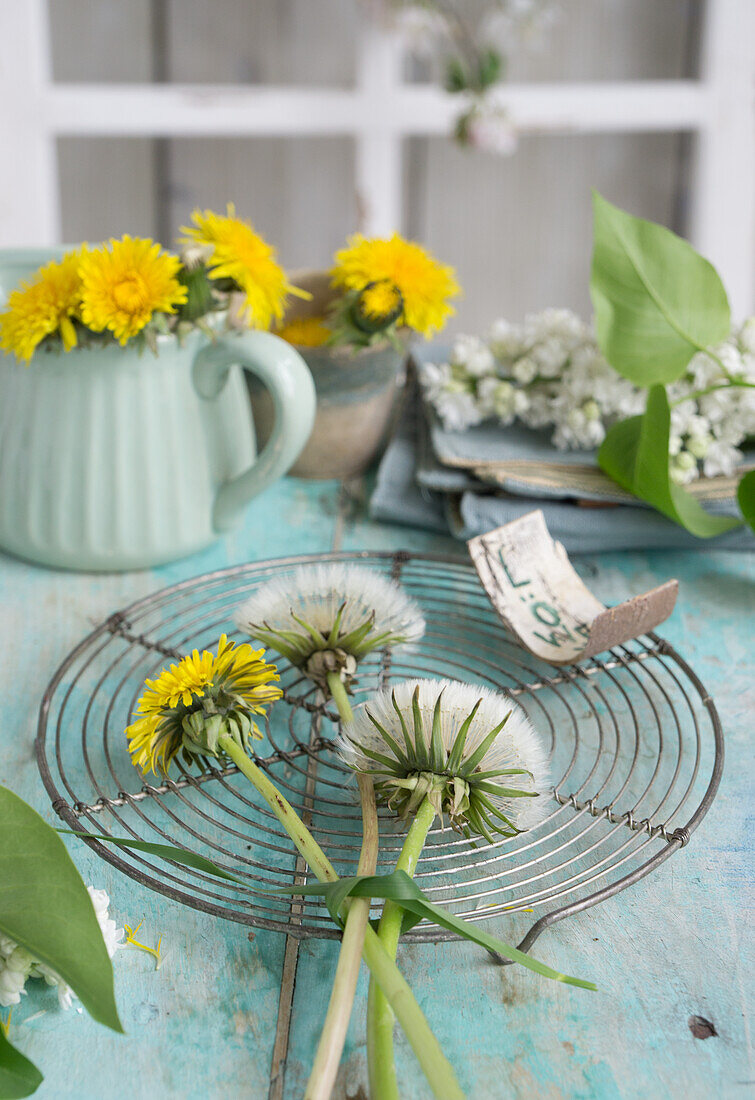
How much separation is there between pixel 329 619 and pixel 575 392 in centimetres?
31

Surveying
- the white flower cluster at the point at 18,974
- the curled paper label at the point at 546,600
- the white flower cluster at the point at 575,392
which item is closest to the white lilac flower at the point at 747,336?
the white flower cluster at the point at 575,392

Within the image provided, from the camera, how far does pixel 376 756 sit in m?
0.36

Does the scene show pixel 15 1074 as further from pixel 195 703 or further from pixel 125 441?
pixel 125 441

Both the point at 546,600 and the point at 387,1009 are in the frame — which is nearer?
the point at 387,1009

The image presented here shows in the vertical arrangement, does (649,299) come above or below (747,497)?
above

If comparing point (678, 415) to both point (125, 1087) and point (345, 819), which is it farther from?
point (125, 1087)

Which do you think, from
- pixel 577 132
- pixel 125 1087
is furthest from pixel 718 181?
pixel 125 1087

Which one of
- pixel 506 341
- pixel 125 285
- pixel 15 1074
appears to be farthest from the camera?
pixel 506 341

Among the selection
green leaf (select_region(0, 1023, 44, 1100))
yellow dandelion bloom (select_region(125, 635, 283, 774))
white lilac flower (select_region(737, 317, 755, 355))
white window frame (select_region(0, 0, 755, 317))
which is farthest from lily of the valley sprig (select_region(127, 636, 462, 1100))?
white window frame (select_region(0, 0, 755, 317))

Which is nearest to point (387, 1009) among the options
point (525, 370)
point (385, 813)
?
point (385, 813)

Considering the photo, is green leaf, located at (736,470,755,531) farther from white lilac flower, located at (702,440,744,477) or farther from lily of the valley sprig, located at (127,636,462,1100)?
lily of the valley sprig, located at (127,636,462,1100)

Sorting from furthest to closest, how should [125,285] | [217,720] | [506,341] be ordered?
[506,341]
[125,285]
[217,720]

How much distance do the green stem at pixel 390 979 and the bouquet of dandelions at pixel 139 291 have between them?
0.26 m

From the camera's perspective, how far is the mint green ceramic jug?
22.1 inches
